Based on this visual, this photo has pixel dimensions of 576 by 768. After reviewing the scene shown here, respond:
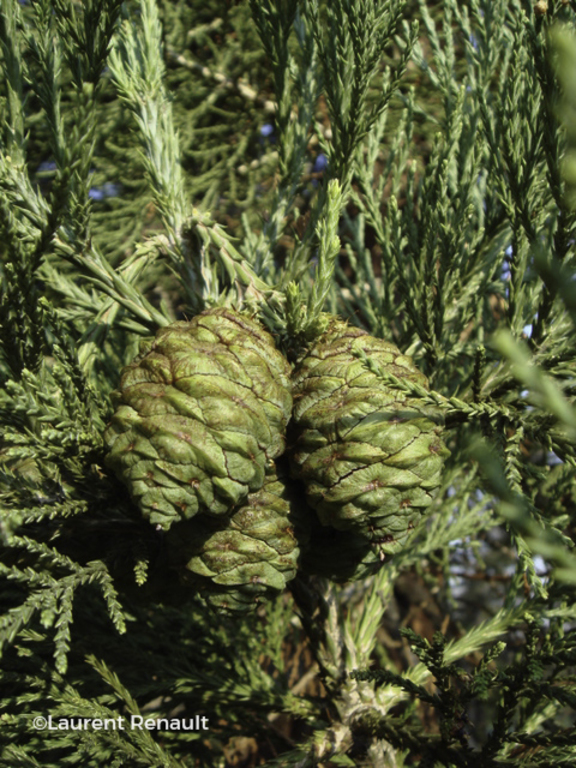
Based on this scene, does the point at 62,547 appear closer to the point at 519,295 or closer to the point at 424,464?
the point at 424,464

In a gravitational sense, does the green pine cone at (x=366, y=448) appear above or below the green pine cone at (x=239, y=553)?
above

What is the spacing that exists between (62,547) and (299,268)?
2.78 ft

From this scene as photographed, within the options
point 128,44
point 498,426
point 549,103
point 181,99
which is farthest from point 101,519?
point 181,99

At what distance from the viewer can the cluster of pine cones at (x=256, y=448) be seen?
1066 mm

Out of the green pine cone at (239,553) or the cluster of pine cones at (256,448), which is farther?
the green pine cone at (239,553)

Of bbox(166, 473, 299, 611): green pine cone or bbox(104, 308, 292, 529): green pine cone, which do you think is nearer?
bbox(104, 308, 292, 529): green pine cone

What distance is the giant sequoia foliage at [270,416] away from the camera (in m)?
1.08

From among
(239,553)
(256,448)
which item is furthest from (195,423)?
(239,553)

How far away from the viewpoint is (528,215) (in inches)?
49.7

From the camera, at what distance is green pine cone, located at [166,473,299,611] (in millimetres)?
1167

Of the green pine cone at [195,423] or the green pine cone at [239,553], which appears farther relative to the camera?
the green pine cone at [239,553]

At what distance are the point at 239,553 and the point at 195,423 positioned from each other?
0.91 feet

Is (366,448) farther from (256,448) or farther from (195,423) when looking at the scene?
(195,423)

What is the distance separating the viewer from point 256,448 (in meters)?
1.10
